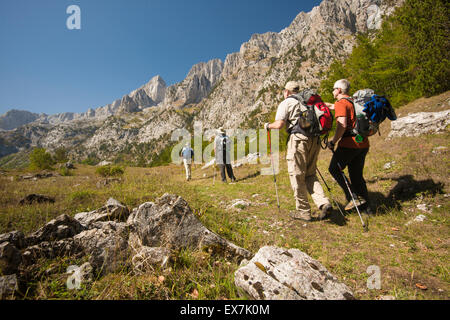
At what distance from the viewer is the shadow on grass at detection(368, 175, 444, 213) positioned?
4.97 m

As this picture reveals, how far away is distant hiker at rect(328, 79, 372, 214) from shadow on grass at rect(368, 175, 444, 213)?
31.1 inches

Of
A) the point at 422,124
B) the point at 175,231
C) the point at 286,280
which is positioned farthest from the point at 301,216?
the point at 422,124

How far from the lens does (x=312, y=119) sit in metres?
4.43

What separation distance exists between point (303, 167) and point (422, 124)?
10.7m

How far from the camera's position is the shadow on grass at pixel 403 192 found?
4.97 metres

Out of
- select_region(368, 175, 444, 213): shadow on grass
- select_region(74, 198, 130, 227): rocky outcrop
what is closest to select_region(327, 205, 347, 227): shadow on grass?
select_region(368, 175, 444, 213): shadow on grass

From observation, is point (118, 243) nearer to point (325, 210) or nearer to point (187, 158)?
point (325, 210)

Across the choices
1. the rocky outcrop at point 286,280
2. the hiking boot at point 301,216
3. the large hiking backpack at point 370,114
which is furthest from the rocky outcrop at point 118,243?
the large hiking backpack at point 370,114

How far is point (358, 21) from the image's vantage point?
17075cm

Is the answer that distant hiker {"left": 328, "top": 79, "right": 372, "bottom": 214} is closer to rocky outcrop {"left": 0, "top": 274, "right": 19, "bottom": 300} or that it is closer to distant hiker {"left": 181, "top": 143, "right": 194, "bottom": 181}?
rocky outcrop {"left": 0, "top": 274, "right": 19, "bottom": 300}

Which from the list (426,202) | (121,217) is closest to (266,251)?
(121,217)

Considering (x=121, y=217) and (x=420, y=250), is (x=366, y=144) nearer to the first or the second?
(x=420, y=250)

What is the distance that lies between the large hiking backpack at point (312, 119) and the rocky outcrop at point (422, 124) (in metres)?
9.65
